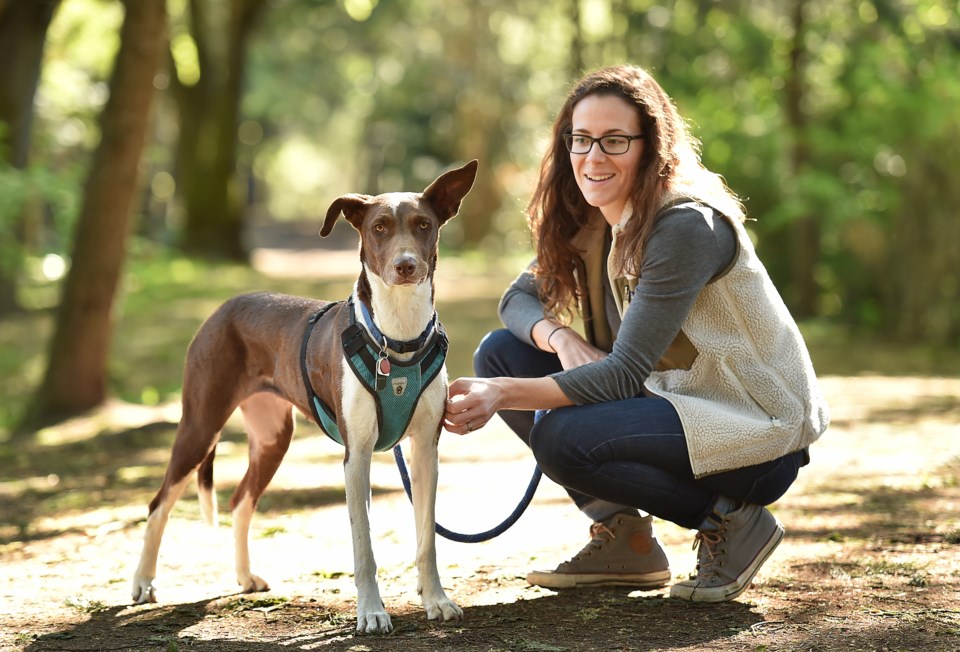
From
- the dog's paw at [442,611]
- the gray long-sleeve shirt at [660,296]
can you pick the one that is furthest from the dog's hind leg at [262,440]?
the gray long-sleeve shirt at [660,296]

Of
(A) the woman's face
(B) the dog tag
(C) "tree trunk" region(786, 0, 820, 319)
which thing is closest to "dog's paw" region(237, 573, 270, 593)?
(B) the dog tag

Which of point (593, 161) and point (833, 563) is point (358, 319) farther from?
point (833, 563)

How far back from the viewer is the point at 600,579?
4.49m

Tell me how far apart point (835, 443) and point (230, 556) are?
4287 mm

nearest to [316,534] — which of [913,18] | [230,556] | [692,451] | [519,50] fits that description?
[230,556]

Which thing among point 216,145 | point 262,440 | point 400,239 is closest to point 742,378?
point 400,239

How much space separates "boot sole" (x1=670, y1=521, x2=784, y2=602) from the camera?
4125 mm

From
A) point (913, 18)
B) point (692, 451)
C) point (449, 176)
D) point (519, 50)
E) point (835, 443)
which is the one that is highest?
point (519, 50)

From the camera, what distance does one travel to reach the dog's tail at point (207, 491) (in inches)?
186

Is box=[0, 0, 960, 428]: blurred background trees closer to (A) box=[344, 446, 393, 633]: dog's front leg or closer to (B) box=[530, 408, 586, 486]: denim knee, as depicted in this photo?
(B) box=[530, 408, 586, 486]: denim knee

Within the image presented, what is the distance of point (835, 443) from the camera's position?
7.65 m

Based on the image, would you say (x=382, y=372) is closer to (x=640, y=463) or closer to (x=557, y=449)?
(x=557, y=449)

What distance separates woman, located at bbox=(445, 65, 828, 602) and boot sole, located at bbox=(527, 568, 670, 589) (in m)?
0.21

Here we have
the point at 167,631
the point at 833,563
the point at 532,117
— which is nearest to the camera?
the point at 167,631
